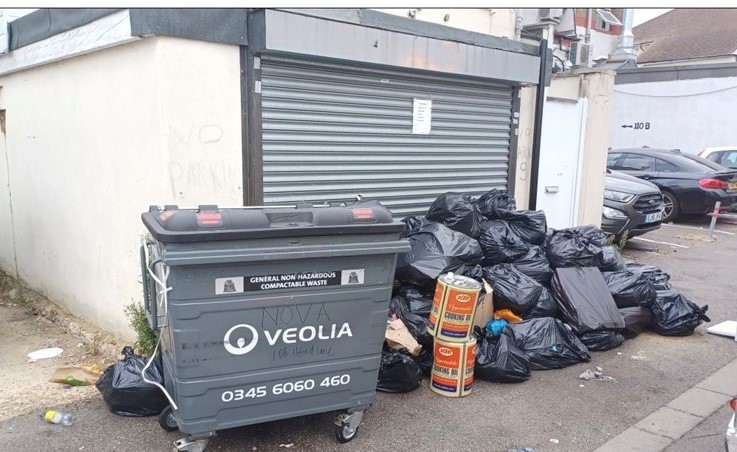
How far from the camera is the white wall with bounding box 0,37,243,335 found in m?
4.25

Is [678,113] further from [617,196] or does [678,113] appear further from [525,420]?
[525,420]

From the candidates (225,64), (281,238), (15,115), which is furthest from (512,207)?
(15,115)

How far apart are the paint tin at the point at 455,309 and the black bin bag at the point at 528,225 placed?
167cm

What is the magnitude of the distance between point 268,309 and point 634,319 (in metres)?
3.70

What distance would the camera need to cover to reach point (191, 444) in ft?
10.1

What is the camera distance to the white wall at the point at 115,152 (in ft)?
14.0

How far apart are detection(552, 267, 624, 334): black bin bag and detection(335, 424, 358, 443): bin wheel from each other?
2385 millimetres

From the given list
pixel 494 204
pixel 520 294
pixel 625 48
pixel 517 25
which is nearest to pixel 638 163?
pixel 517 25

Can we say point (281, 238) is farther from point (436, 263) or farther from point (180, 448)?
point (436, 263)

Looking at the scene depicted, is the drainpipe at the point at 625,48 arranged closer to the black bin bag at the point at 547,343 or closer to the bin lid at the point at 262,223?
the black bin bag at the point at 547,343

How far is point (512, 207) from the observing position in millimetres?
5938

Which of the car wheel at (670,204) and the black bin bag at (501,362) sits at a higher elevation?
the car wheel at (670,204)

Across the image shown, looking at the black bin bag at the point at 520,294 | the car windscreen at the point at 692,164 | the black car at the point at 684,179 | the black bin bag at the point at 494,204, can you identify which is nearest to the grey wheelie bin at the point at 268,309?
the black bin bag at the point at 520,294
